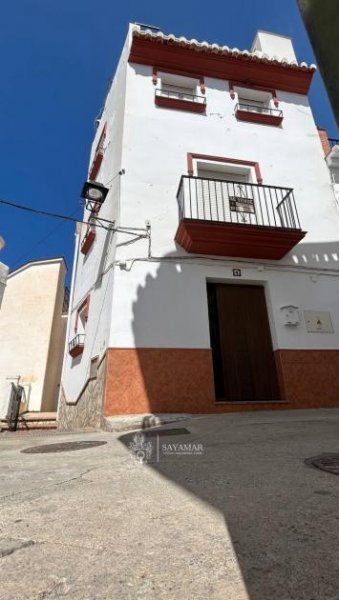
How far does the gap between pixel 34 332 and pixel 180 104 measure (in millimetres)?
8225

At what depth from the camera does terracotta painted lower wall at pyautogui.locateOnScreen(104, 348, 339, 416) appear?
17.5 feet

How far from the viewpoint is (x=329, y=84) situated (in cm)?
93

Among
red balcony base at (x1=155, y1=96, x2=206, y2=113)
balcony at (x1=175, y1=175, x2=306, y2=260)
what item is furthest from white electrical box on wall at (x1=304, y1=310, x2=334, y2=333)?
red balcony base at (x1=155, y1=96, x2=206, y2=113)

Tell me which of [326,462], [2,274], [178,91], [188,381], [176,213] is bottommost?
[326,462]

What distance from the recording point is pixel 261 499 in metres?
1.62

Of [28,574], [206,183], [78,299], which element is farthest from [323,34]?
[78,299]

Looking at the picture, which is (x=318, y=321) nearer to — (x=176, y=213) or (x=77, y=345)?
(x=176, y=213)

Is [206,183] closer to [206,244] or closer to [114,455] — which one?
[206,244]

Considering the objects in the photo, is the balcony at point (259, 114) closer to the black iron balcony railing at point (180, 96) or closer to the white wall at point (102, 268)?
the black iron balcony railing at point (180, 96)

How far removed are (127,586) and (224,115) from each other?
31.6ft

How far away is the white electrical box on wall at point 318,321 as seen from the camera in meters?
6.43

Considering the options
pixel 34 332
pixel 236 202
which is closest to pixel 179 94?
pixel 236 202

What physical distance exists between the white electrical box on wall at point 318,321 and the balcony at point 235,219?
4.39 feet

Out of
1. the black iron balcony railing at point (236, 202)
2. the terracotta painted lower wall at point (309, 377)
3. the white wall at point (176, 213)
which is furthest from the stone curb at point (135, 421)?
the black iron balcony railing at point (236, 202)
